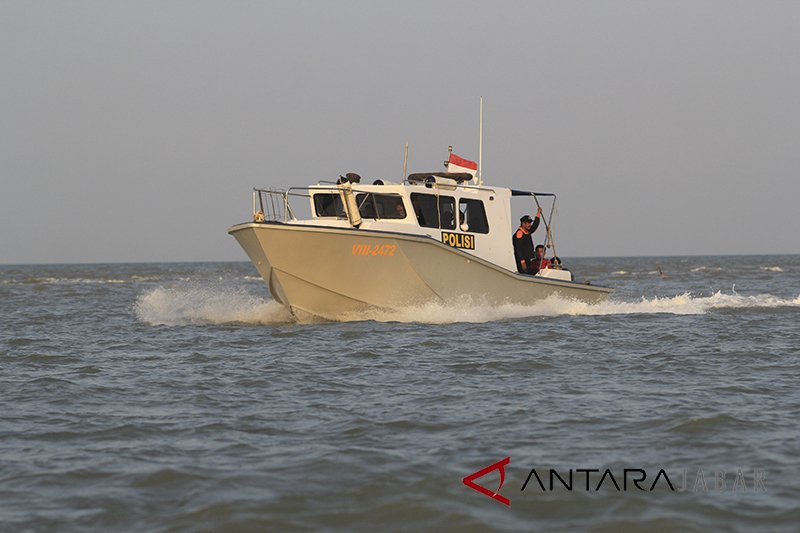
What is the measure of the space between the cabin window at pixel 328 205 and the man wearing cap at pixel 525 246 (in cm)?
338

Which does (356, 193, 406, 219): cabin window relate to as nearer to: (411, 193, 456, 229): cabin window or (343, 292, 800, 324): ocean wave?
(411, 193, 456, 229): cabin window

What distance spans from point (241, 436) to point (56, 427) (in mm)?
1592

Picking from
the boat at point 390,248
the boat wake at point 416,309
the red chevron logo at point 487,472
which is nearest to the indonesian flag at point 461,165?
the boat at point 390,248

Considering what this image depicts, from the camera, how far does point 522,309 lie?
645 inches

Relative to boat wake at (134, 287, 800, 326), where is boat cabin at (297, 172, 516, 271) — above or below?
above

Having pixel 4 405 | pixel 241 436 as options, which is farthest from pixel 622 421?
pixel 4 405

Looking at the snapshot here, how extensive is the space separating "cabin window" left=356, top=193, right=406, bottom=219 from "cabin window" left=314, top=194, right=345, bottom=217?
0.39 meters

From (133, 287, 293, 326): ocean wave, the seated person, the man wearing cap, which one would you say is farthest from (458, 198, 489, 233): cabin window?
(133, 287, 293, 326): ocean wave

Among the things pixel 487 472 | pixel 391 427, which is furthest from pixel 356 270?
pixel 487 472

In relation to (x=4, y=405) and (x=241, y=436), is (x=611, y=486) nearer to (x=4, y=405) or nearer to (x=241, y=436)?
(x=241, y=436)

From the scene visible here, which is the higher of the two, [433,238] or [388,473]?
[433,238]

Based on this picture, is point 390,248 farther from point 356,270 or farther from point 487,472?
point 487,472

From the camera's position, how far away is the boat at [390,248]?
47.6ft

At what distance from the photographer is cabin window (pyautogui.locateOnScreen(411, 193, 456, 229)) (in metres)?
15.6
